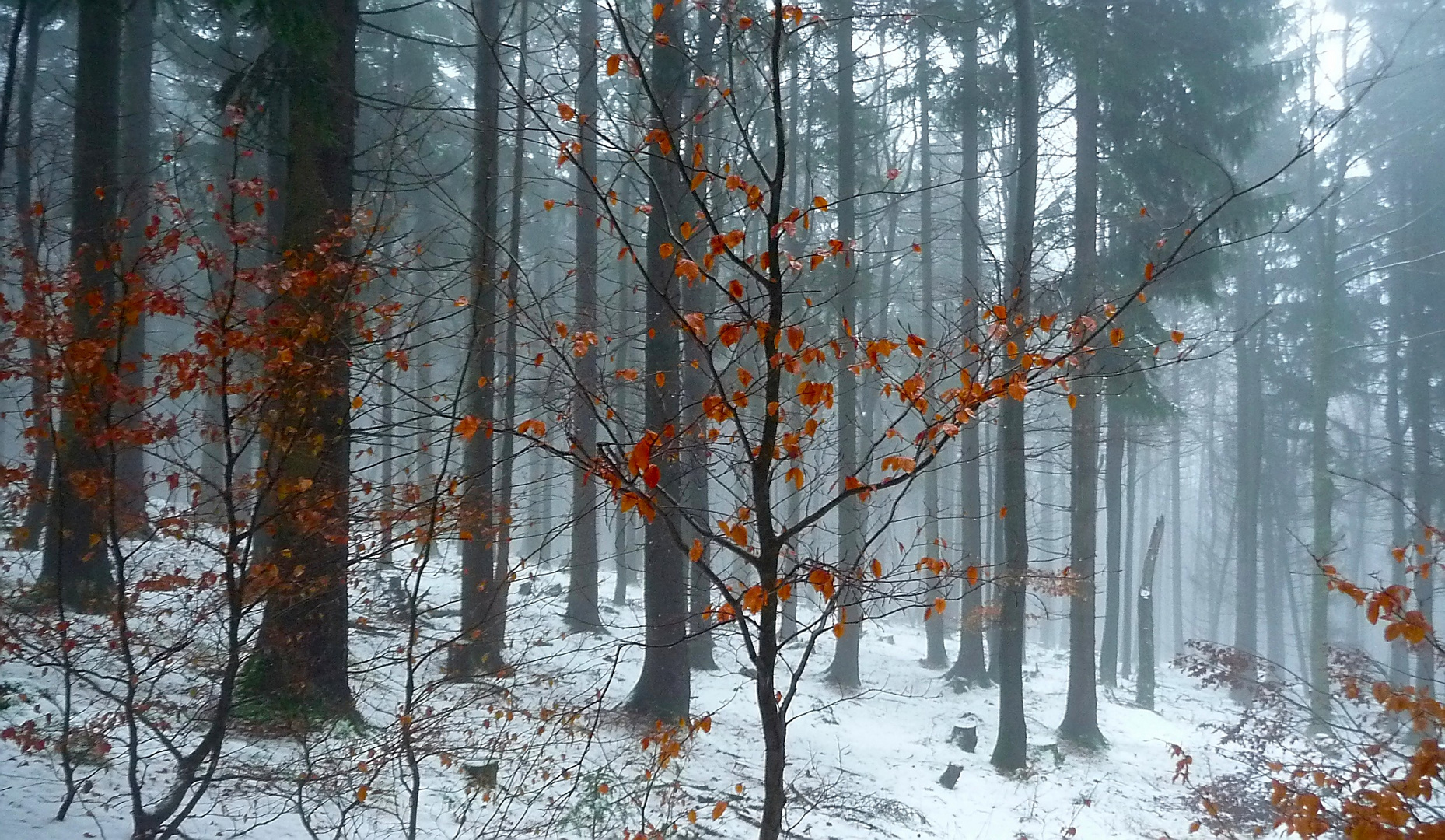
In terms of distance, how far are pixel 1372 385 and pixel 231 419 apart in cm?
2787

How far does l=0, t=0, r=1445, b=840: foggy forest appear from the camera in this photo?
340 centimetres

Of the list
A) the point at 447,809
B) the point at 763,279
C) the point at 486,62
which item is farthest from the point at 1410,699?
the point at 486,62

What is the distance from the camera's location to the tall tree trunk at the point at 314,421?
4.42m

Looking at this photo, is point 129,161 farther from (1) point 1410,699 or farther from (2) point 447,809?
(1) point 1410,699

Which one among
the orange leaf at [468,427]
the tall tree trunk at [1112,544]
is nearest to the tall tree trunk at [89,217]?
the orange leaf at [468,427]

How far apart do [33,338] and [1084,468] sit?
13164 millimetres

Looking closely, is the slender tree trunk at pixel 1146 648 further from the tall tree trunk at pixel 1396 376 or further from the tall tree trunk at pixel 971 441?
the tall tree trunk at pixel 1396 376

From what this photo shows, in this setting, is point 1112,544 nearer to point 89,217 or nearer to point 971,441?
point 971,441

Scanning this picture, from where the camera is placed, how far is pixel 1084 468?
44.1 feet

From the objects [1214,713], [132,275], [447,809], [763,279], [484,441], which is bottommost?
[1214,713]

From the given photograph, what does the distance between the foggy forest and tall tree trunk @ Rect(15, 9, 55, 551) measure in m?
0.08

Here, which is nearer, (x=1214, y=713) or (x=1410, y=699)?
(x=1410, y=699)

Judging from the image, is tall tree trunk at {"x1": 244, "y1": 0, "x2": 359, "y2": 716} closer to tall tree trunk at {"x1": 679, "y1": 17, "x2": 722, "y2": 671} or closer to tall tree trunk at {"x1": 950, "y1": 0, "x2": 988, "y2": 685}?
tall tree trunk at {"x1": 679, "y1": 17, "x2": 722, "y2": 671}

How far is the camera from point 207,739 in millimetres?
3896
